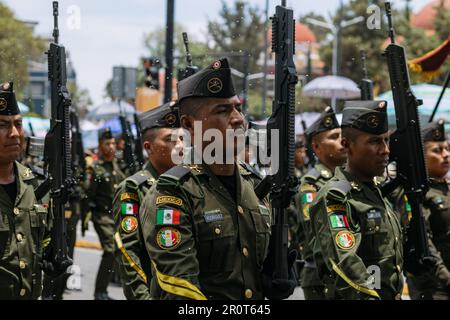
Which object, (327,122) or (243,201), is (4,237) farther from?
(327,122)

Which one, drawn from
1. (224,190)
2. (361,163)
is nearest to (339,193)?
(361,163)

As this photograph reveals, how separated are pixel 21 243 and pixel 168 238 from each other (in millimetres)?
1801

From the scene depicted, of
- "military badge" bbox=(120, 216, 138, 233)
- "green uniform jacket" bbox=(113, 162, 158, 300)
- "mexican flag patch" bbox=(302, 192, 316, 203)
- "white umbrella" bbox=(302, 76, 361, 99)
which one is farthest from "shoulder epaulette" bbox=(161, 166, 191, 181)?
"white umbrella" bbox=(302, 76, 361, 99)

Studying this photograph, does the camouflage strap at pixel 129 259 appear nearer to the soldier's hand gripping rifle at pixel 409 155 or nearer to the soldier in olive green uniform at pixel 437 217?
the soldier's hand gripping rifle at pixel 409 155

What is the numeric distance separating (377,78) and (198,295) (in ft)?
104

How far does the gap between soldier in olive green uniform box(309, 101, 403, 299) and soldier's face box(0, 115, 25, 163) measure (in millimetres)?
1771

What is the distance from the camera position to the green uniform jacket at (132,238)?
5.52m

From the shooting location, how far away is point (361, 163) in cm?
546

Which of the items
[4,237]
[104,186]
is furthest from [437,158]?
[104,186]

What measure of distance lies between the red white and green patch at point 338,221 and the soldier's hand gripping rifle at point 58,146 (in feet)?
5.62

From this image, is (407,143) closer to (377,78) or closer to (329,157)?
(329,157)

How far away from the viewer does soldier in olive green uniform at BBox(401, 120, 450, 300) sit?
7.08 metres

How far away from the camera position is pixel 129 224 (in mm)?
5965

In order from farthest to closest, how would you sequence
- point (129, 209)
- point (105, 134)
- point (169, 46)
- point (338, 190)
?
1. point (105, 134)
2. point (169, 46)
3. point (129, 209)
4. point (338, 190)
